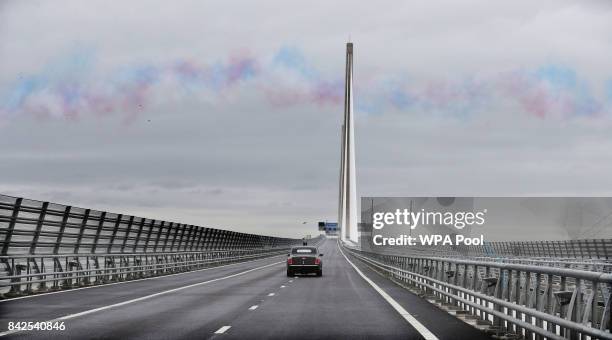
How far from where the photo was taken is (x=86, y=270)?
3400cm

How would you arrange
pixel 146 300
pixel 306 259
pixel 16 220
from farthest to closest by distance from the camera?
pixel 306 259, pixel 16 220, pixel 146 300

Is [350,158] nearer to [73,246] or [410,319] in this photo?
[73,246]

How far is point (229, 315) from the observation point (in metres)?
20.4

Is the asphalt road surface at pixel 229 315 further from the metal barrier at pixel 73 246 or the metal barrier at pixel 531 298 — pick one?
the metal barrier at pixel 73 246

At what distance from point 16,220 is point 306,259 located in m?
22.6

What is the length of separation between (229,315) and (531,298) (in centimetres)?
838

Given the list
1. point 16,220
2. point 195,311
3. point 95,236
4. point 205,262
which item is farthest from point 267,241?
point 195,311

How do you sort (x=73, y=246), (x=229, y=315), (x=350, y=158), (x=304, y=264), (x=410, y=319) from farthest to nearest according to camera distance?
(x=350, y=158) → (x=304, y=264) → (x=73, y=246) → (x=229, y=315) → (x=410, y=319)

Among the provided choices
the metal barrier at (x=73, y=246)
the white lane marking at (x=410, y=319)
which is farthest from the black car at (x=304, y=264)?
the white lane marking at (x=410, y=319)

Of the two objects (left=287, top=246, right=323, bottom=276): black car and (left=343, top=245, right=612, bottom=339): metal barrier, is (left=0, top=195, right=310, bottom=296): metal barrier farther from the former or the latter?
(left=343, top=245, right=612, bottom=339): metal barrier

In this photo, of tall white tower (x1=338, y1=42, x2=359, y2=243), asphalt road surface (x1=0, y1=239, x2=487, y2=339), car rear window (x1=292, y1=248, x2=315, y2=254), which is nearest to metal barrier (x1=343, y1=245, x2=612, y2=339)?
asphalt road surface (x1=0, y1=239, x2=487, y2=339)

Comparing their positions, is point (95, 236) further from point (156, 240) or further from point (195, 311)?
point (195, 311)

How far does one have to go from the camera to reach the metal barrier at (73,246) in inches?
1130

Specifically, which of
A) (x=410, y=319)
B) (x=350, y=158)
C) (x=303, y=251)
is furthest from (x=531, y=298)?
(x=350, y=158)
